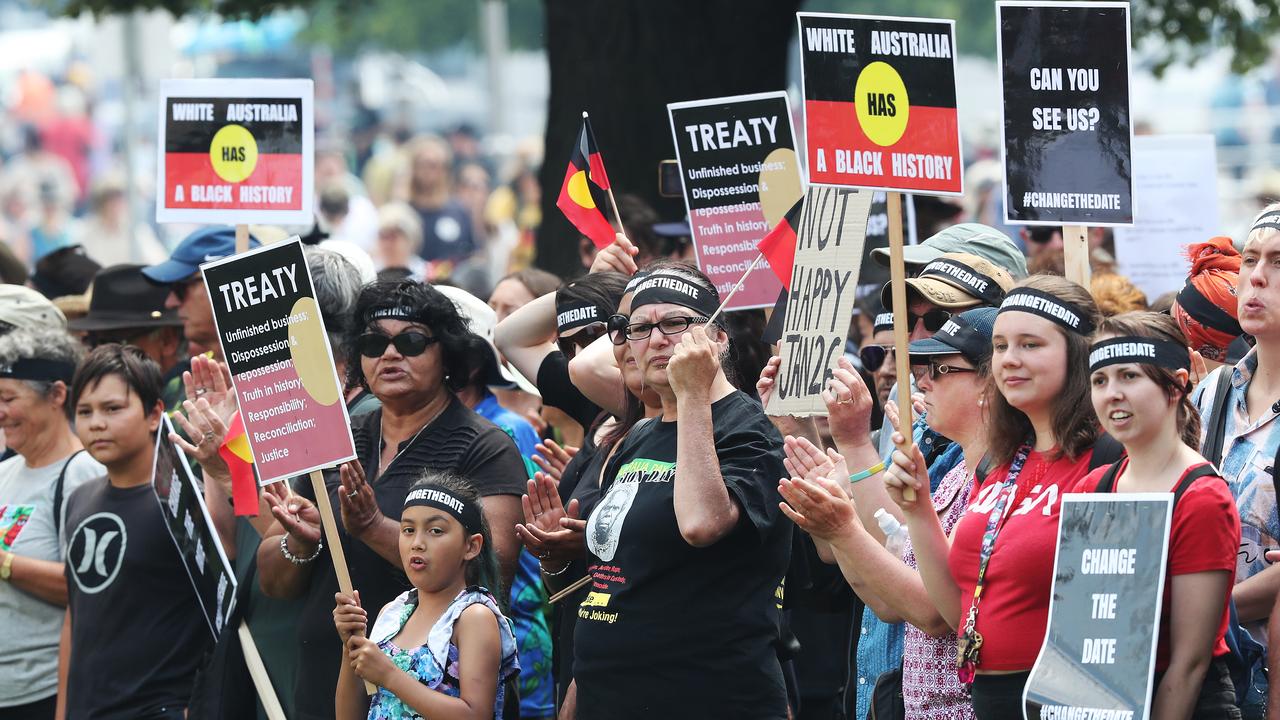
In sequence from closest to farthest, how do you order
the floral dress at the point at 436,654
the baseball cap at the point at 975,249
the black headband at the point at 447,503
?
the floral dress at the point at 436,654, the black headband at the point at 447,503, the baseball cap at the point at 975,249

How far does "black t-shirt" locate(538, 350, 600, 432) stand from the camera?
6750mm

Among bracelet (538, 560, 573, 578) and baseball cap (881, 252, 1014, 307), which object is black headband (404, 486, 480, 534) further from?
baseball cap (881, 252, 1014, 307)

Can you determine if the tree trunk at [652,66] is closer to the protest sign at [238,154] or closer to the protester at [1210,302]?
the protest sign at [238,154]

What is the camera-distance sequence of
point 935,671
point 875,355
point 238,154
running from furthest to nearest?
point 238,154
point 875,355
point 935,671

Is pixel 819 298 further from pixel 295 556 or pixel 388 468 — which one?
pixel 295 556

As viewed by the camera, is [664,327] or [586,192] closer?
[664,327]

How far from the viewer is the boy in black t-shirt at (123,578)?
6699 mm

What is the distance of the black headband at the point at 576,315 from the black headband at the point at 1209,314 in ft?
6.46

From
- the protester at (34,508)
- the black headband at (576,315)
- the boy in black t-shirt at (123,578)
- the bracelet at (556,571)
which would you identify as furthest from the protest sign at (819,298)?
the protester at (34,508)

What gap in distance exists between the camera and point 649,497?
532 cm

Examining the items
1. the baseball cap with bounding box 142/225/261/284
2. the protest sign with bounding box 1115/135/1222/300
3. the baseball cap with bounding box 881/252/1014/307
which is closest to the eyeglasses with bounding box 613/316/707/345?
the baseball cap with bounding box 881/252/1014/307

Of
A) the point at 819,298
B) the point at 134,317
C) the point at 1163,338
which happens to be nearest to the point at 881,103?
the point at 819,298

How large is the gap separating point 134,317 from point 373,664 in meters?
3.25

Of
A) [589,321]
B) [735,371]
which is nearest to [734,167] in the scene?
[589,321]
